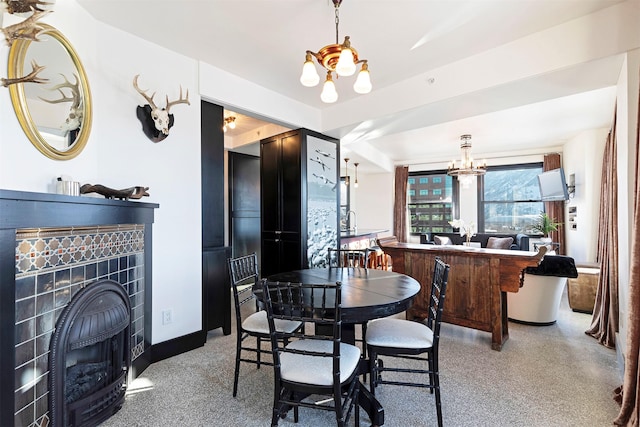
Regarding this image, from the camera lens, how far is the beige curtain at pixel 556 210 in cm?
621

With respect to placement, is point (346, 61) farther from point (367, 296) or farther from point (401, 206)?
point (401, 206)

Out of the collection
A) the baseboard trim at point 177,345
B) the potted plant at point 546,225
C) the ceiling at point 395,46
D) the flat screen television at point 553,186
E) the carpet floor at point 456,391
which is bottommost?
the carpet floor at point 456,391

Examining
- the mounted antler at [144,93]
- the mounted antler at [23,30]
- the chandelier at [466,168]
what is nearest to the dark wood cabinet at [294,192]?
the mounted antler at [144,93]

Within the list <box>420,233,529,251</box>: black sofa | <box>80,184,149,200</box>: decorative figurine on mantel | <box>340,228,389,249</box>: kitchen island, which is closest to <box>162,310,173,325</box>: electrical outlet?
<box>80,184,149,200</box>: decorative figurine on mantel

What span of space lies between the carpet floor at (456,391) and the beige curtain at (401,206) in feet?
17.5

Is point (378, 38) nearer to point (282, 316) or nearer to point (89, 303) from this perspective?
point (282, 316)

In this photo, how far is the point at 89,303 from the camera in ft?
6.02

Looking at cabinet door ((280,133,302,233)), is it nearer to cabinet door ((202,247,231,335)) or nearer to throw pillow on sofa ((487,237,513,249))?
cabinet door ((202,247,231,335))

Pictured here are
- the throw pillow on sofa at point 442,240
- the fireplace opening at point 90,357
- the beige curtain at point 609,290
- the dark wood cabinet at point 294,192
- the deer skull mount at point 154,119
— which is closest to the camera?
the fireplace opening at point 90,357

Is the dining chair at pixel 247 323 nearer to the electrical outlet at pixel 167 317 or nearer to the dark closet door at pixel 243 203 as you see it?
the electrical outlet at pixel 167 317

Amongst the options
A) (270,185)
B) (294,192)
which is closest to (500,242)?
(294,192)

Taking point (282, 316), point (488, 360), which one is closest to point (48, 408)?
point (282, 316)

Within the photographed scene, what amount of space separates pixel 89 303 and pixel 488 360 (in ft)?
10.1

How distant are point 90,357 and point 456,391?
2.47m
